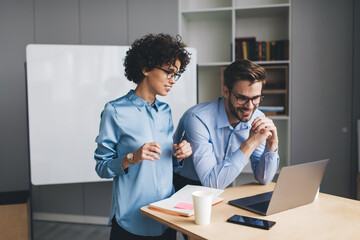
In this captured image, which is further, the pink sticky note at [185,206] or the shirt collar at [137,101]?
the shirt collar at [137,101]

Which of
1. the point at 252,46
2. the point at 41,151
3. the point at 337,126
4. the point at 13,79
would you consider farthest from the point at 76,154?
the point at 337,126

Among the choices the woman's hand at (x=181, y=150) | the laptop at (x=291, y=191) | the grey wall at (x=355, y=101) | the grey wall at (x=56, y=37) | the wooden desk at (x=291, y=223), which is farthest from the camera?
the grey wall at (x=56, y=37)

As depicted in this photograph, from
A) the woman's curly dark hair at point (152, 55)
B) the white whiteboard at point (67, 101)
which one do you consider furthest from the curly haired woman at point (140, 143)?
the white whiteboard at point (67, 101)

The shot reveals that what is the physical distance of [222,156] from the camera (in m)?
1.58

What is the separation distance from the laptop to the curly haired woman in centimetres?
33

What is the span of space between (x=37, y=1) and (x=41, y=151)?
1557 millimetres

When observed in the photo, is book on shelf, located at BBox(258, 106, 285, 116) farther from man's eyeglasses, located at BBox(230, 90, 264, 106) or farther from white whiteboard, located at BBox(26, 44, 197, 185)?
man's eyeglasses, located at BBox(230, 90, 264, 106)

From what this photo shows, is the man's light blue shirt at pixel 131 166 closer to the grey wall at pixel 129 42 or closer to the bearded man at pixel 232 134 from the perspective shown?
the bearded man at pixel 232 134

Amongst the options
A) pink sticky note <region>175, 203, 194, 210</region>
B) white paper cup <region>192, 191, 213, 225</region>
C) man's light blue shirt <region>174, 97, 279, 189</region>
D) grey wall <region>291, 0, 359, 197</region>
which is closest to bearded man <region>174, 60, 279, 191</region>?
man's light blue shirt <region>174, 97, 279, 189</region>

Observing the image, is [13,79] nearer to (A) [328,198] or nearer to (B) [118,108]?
(B) [118,108]

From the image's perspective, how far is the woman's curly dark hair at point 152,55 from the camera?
1.29 meters

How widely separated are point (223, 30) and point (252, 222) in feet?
8.80

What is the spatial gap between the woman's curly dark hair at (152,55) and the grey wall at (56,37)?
174 centimetres

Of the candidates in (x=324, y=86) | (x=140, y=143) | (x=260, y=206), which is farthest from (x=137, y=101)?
(x=324, y=86)
